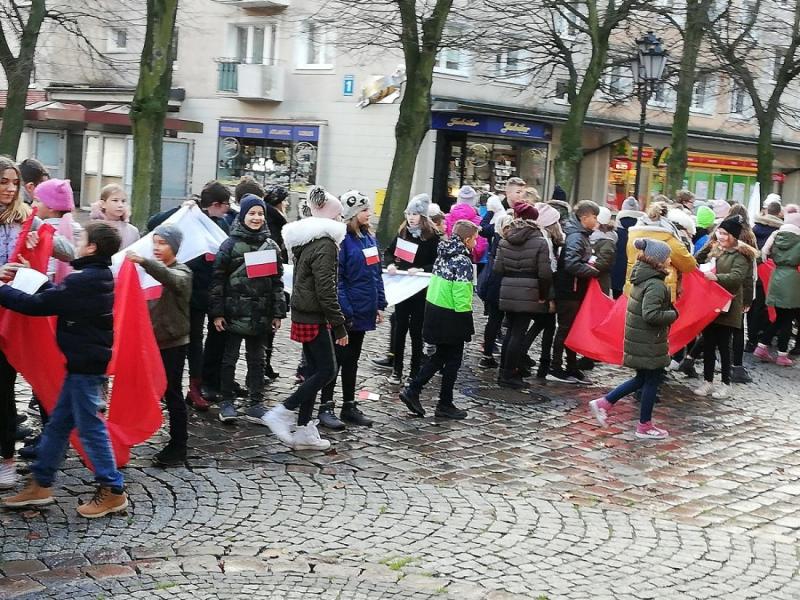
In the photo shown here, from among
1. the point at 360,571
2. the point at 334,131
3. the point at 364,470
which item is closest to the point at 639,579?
the point at 360,571

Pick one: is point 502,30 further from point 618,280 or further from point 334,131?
point 618,280

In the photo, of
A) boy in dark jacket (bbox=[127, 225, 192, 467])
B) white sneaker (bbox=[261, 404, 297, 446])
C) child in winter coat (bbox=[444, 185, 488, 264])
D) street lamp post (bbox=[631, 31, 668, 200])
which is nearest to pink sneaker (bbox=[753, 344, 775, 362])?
child in winter coat (bbox=[444, 185, 488, 264])

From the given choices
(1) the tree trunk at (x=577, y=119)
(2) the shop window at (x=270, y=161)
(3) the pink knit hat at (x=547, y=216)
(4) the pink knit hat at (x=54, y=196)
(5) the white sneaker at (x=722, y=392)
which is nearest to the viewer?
(4) the pink knit hat at (x=54, y=196)

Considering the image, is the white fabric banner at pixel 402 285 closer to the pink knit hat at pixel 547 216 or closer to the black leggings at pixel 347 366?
the black leggings at pixel 347 366

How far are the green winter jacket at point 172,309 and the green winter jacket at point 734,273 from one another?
245 inches

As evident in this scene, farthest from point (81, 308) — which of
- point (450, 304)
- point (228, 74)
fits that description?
point (228, 74)

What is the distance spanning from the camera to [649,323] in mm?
9320

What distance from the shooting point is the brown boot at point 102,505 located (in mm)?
6352

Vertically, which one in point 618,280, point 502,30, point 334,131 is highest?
point 502,30

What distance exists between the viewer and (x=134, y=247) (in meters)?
8.23

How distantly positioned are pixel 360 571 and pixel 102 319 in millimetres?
2120

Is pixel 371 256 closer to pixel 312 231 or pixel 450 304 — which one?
pixel 450 304

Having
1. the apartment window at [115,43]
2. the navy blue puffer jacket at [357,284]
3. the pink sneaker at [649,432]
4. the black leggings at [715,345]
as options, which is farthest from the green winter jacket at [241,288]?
the apartment window at [115,43]

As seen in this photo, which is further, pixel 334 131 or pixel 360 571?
pixel 334 131
